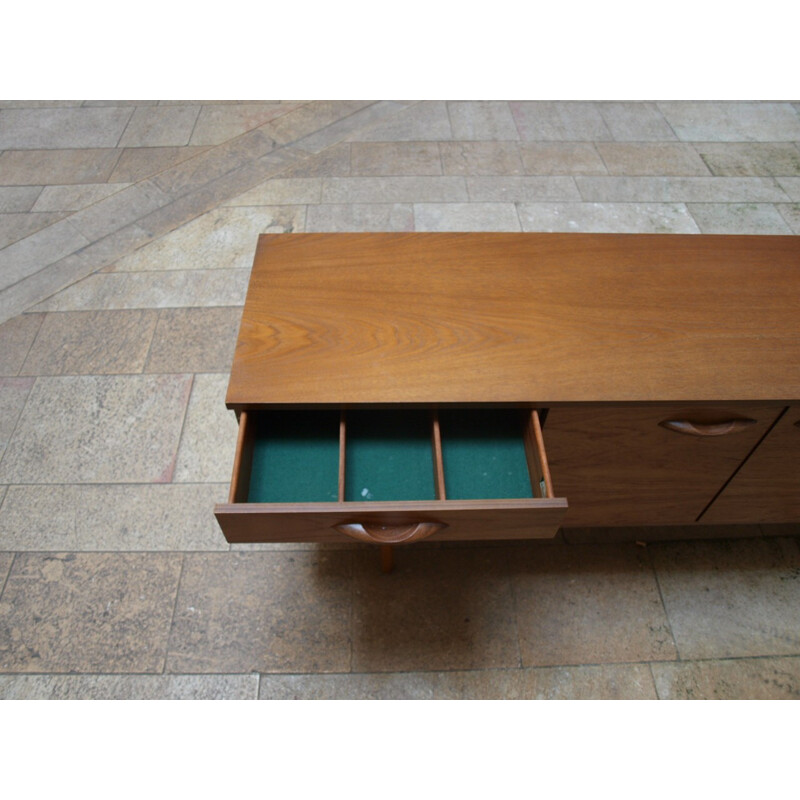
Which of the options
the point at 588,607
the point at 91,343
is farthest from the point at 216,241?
the point at 588,607

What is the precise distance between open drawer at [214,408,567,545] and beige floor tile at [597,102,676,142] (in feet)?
8.19

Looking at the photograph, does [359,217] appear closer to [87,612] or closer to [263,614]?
[263,614]

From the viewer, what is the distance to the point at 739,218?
2.95 meters

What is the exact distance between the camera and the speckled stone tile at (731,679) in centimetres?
175

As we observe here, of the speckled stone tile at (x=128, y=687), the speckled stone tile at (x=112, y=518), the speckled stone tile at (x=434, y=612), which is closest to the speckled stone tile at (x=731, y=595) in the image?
the speckled stone tile at (x=434, y=612)

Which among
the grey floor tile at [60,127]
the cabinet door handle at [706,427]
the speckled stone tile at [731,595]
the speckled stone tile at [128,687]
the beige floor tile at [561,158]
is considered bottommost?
the speckled stone tile at [128,687]

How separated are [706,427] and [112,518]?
1.71 meters

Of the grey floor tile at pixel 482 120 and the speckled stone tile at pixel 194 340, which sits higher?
the grey floor tile at pixel 482 120

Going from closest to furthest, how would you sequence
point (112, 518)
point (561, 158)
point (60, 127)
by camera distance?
1. point (112, 518)
2. point (561, 158)
3. point (60, 127)

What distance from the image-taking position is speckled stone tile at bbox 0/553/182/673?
1787mm

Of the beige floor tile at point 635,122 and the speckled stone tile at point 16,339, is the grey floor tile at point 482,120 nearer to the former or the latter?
the beige floor tile at point 635,122

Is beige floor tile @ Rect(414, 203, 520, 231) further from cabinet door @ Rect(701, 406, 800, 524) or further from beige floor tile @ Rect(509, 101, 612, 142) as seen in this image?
cabinet door @ Rect(701, 406, 800, 524)

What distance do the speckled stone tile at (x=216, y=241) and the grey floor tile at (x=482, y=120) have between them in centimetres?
105

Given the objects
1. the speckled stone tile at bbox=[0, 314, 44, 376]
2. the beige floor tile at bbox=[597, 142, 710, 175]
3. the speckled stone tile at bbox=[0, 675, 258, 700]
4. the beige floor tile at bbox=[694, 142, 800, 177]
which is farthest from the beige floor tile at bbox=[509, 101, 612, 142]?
the speckled stone tile at bbox=[0, 675, 258, 700]
